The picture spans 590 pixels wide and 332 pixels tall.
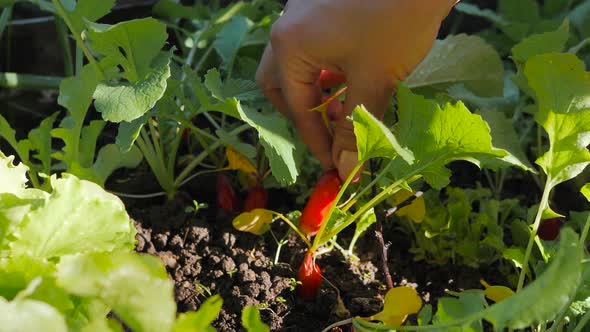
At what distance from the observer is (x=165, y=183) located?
1191mm

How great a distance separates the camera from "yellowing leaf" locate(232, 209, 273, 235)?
1.05 metres

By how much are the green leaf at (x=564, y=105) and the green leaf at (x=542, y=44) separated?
0.12 meters

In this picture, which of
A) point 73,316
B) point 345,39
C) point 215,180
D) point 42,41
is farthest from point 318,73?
point 42,41

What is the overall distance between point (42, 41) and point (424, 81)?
856mm

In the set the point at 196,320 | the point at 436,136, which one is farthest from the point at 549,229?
the point at 196,320

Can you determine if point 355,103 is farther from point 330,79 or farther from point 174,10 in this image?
point 174,10

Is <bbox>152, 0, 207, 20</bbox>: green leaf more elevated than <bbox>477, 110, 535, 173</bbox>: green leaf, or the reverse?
<bbox>477, 110, 535, 173</bbox>: green leaf

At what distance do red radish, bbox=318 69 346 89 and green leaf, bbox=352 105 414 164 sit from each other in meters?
0.31

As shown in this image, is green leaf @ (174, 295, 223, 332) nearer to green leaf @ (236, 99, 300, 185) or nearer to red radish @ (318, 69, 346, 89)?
green leaf @ (236, 99, 300, 185)

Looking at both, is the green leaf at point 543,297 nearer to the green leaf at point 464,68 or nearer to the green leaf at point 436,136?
the green leaf at point 436,136

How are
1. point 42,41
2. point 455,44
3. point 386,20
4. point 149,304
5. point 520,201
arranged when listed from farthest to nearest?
point 42,41 → point 520,201 → point 455,44 → point 386,20 → point 149,304

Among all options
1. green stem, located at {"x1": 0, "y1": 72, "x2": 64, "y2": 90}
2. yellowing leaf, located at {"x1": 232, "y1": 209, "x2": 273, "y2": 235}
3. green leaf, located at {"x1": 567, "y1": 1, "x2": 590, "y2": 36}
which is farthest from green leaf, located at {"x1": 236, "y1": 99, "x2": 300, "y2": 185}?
green leaf, located at {"x1": 567, "y1": 1, "x2": 590, "y2": 36}

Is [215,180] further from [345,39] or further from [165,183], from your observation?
[345,39]

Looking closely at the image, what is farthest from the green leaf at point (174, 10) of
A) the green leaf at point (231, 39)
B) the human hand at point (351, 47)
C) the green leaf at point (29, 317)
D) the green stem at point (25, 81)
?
the green leaf at point (29, 317)
